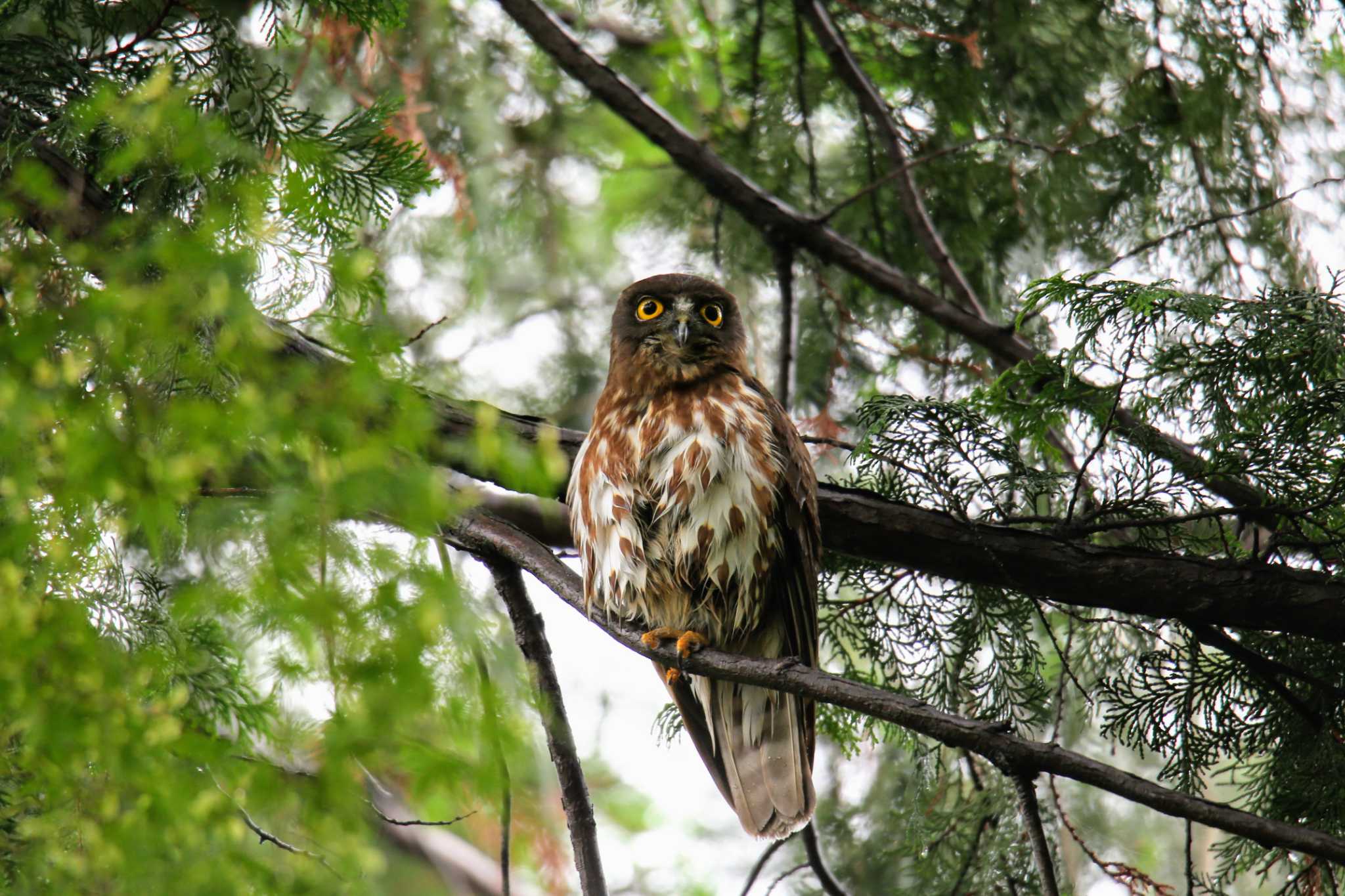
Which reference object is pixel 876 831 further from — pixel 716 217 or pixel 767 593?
pixel 716 217

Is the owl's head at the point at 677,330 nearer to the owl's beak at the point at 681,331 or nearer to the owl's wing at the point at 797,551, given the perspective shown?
the owl's beak at the point at 681,331

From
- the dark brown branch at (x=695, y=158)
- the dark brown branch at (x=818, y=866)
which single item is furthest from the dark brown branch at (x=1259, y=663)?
the dark brown branch at (x=695, y=158)

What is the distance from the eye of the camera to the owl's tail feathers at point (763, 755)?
3578mm

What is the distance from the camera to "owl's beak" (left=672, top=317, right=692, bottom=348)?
12.8 ft

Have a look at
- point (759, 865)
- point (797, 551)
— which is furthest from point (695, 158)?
point (759, 865)

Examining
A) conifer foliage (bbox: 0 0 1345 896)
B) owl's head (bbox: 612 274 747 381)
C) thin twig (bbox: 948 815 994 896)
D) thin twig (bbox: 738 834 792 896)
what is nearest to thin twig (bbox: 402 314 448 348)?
conifer foliage (bbox: 0 0 1345 896)

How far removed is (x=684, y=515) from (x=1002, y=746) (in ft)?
4.99

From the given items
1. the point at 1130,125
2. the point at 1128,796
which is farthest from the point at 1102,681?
the point at 1130,125

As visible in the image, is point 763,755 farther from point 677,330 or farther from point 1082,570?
point 677,330

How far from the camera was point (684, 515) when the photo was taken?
3529mm

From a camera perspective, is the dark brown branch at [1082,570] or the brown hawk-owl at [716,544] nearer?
the dark brown branch at [1082,570]

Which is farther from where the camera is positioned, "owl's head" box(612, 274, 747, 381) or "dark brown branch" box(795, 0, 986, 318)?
"dark brown branch" box(795, 0, 986, 318)

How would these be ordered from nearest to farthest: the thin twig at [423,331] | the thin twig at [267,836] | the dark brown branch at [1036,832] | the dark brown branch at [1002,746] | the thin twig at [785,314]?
1. the thin twig at [267,836]
2. the dark brown branch at [1002,746]
3. the dark brown branch at [1036,832]
4. the thin twig at [423,331]
5. the thin twig at [785,314]

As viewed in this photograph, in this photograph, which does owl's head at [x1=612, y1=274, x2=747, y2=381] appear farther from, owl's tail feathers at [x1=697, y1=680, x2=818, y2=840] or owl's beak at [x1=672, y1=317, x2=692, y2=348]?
owl's tail feathers at [x1=697, y1=680, x2=818, y2=840]
